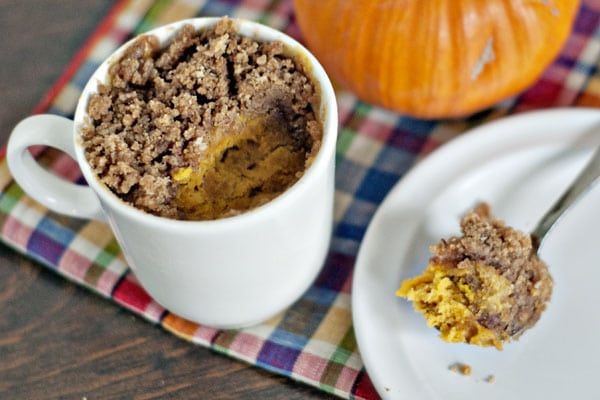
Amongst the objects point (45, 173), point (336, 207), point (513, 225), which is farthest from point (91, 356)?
point (513, 225)

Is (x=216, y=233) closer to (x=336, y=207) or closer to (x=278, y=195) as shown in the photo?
(x=278, y=195)

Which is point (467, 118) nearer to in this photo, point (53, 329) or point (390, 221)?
point (390, 221)

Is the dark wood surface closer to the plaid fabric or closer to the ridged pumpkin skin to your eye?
the plaid fabric

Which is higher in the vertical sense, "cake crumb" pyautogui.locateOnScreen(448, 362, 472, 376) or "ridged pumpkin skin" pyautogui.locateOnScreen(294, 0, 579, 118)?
"ridged pumpkin skin" pyautogui.locateOnScreen(294, 0, 579, 118)

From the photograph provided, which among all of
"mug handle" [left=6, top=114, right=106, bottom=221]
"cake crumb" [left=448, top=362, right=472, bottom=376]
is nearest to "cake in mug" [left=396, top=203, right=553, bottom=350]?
"cake crumb" [left=448, top=362, right=472, bottom=376]

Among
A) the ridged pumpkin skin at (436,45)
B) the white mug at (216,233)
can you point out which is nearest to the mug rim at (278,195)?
the white mug at (216,233)
